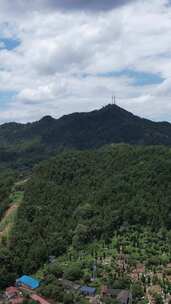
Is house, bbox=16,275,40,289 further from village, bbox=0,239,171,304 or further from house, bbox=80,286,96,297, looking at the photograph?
house, bbox=80,286,96,297

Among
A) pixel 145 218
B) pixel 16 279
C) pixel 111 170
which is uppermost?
pixel 111 170

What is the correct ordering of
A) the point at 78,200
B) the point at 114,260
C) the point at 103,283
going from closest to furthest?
1. the point at 103,283
2. the point at 114,260
3. the point at 78,200

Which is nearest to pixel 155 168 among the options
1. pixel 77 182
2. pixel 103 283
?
pixel 77 182

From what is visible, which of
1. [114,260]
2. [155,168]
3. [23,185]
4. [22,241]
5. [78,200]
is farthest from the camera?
[23,185]

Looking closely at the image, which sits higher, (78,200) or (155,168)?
(155,168)

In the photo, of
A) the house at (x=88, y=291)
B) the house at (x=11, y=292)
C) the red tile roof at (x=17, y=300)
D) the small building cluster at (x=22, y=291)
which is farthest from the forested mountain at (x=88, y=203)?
the house at (x=88, y=291)

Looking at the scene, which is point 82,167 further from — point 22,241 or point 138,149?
point 22,241

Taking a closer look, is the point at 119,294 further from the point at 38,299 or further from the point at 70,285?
the point at 38,299
